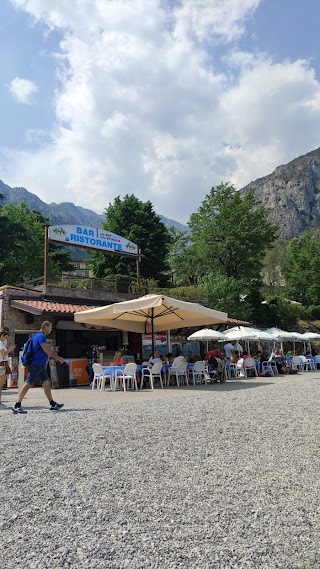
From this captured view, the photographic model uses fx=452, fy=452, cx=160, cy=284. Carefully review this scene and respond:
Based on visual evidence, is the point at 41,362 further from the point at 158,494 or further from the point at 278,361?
the point at 278,361

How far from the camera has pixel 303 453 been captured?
15.8 ft

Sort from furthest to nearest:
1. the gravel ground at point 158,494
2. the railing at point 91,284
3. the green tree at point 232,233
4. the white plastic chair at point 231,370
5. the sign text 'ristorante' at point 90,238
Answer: the green tree at point 232,233, the railing at point 91,284, the sign text 'ristorante' at point 90,238, the white plastic chair at point 231,370, the gravel ground at point 158,494

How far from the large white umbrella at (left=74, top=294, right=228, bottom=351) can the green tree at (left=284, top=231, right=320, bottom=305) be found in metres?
38.1

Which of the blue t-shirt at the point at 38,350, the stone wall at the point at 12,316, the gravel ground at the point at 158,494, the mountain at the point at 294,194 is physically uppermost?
the mountain at the point at 294,194

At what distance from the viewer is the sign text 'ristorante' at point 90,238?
19.2 meters

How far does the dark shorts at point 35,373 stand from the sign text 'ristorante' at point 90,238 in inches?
474

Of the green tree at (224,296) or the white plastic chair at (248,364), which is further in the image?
the green tree at (224,296)

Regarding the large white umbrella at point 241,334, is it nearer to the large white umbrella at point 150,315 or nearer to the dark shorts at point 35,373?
the large white umbrella at point 150,315

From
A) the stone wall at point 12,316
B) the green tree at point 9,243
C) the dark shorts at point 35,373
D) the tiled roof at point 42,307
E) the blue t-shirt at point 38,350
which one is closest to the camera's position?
the dark shorts at point 35,373

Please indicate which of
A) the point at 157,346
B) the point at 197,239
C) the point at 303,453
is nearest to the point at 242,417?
the point at 303,453

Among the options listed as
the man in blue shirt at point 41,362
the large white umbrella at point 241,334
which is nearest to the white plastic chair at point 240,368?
the large white umbrella at point 241,334

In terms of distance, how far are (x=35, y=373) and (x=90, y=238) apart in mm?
13871

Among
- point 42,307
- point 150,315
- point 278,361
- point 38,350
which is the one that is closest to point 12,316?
point 42,307

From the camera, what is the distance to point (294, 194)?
175m
